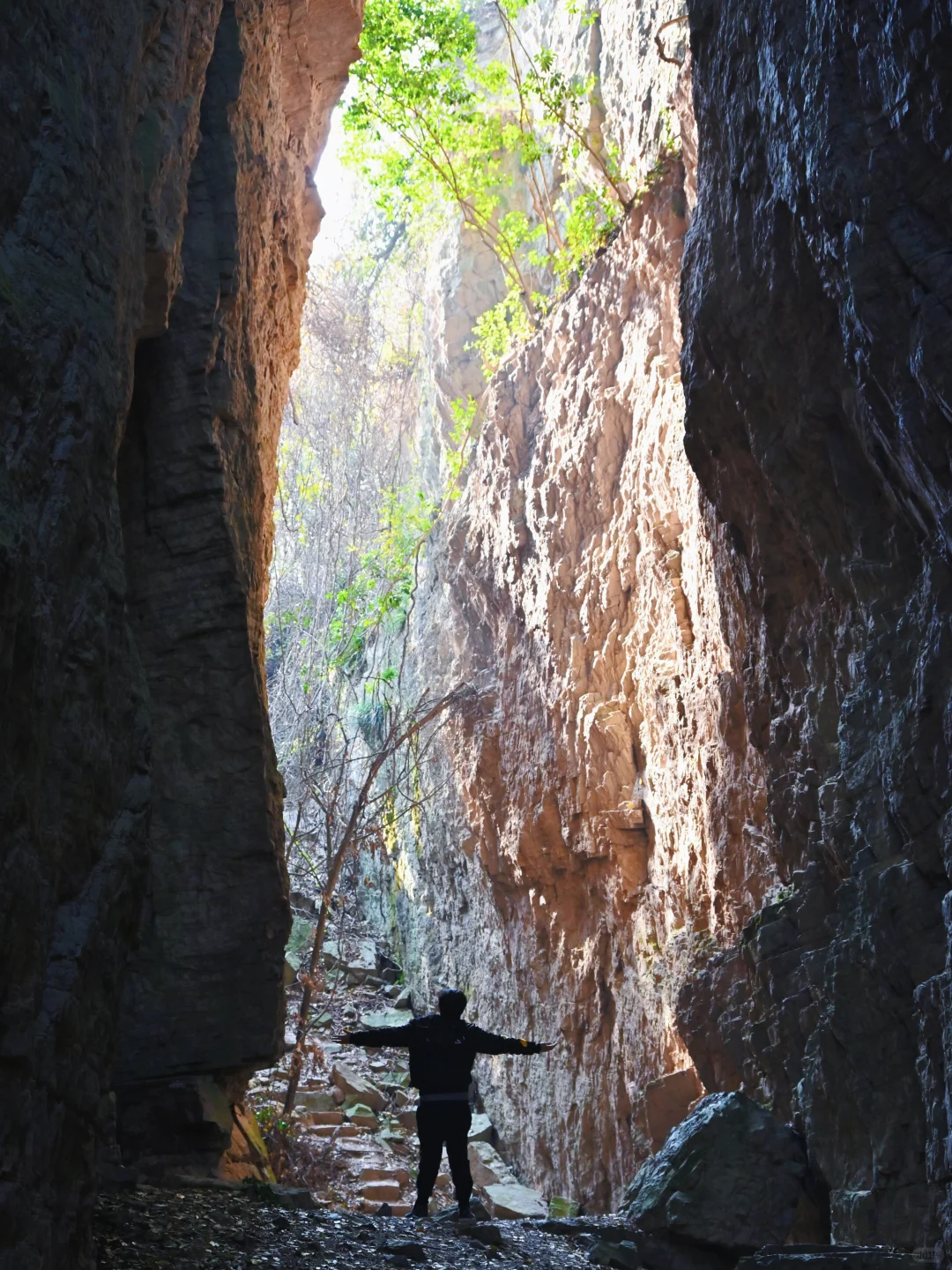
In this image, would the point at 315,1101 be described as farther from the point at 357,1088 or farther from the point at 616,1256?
the point at 616,1256

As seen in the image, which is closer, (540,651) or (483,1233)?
(483,1233)

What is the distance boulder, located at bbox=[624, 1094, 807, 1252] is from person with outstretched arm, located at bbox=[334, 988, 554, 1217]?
4.04 feet

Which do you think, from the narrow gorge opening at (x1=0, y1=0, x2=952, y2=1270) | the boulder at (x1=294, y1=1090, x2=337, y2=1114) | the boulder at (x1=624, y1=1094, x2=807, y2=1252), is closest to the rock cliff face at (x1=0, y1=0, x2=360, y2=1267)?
the narrow gorge opening at (x1=0, y1=0, x2=952, y2=1270)

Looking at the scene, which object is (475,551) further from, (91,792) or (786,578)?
(91,792)

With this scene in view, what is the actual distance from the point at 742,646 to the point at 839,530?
214 cm

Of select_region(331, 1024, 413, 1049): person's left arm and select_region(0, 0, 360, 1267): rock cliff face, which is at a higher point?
select_region(0, 0, 360, 1267): rock cliff face

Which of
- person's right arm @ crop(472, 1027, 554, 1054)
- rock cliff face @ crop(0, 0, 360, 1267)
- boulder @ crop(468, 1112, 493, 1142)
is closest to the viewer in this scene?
rock cliff face @ crop(0, 0, 360, 1267)

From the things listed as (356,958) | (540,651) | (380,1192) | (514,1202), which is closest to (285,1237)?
(380,1192)

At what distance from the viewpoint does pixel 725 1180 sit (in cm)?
680

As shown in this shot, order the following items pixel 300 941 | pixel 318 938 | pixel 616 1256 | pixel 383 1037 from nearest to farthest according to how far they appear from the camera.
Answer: pixel 616 1256 → pixel 383 1037 → pixel 318 938 → pixel 300 941

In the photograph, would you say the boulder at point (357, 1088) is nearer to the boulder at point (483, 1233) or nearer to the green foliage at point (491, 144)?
the boulder at point (483, 1233)

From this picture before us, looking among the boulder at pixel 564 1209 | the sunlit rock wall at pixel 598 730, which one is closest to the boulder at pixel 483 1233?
the boulder at pixel 564 1209

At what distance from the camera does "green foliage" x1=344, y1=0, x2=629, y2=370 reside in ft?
53.0

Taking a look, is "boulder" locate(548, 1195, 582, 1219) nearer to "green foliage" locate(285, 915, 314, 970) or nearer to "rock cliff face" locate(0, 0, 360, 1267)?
"rock cliff face" locate(0, 0, 360, 1267)
